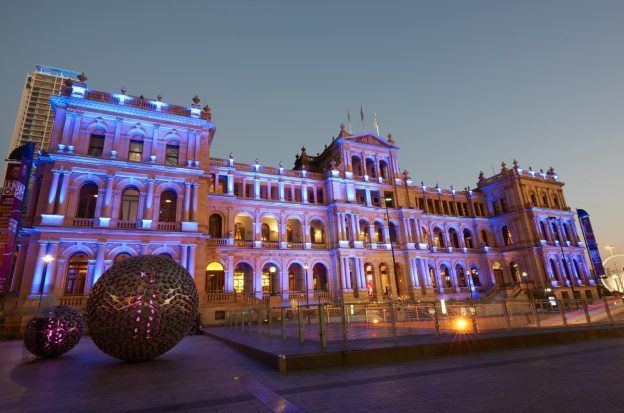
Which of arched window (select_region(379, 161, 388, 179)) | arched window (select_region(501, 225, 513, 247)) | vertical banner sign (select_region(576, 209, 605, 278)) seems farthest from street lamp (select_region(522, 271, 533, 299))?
arched window (select_region(379, 161, 388, 179))

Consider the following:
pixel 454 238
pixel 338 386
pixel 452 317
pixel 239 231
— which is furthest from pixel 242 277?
pixel 454 238

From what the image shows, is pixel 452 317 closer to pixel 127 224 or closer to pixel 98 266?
pixel 98 266

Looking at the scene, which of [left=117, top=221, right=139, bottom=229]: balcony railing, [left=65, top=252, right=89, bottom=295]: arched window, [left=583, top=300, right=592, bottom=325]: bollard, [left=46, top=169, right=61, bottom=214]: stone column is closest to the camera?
[left=583, top=300, right=592, bottom=325]: bollard

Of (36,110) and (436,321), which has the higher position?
(36,110)

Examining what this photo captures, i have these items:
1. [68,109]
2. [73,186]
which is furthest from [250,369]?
[68,109]

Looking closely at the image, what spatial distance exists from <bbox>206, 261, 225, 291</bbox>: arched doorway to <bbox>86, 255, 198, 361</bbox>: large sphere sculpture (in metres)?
23.2

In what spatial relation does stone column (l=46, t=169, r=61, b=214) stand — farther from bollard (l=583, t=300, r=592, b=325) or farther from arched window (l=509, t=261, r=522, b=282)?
arched window (l=509, t=261, r=522, b=282)

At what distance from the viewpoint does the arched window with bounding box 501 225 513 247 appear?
47.6 meters

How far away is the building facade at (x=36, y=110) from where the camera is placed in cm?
6462

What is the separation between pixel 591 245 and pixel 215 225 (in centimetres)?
5723

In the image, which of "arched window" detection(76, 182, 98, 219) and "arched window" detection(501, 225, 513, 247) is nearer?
"arched window" detection(76, 182, 98, 219)

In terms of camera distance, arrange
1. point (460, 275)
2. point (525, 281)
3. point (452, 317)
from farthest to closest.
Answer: point (460, 275) < point (525, 281) < point (452, 317)

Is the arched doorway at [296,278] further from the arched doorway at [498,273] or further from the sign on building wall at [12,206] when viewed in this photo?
the arched doorway at [498,273]

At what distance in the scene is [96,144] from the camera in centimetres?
2634
